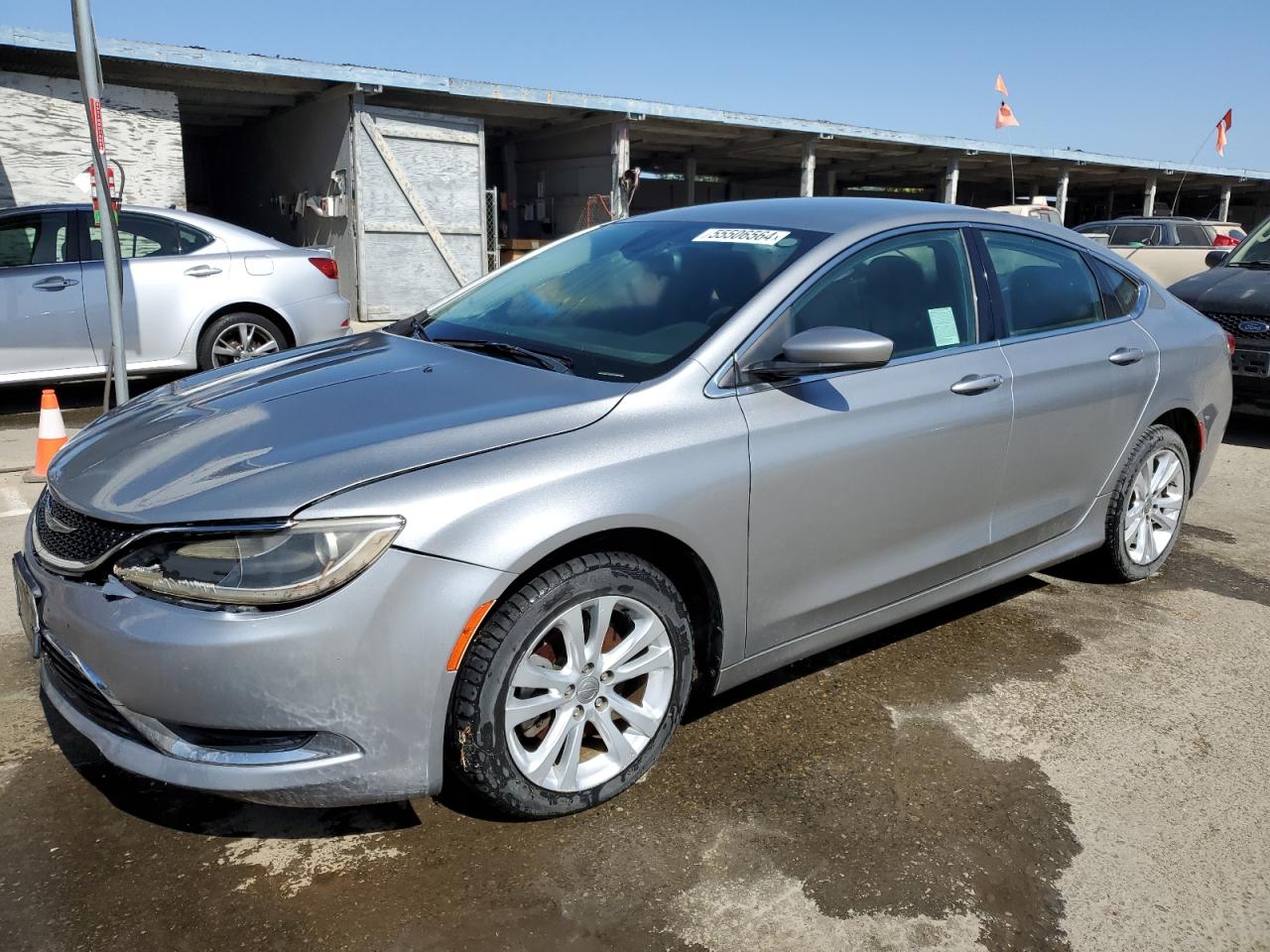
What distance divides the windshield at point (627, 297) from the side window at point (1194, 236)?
15.2 meters

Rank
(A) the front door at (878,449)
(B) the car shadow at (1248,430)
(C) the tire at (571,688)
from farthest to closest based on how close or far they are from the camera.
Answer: (B) the car shadow at (1248,430), (A) the front door at (878,449), (C) the tire at (571,688)

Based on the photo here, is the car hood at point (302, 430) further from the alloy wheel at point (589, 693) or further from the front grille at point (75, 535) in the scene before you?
the alloy wheel at point (589, 693)

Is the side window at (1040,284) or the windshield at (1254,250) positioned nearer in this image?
the side window at (1040,284)

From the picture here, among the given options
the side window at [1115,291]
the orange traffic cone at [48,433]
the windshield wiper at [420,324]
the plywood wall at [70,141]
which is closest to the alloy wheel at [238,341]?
the orange traffic cone at [48,433]

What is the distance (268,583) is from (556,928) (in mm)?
984

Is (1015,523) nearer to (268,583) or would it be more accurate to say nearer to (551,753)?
(551,753)

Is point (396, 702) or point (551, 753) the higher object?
point (396, 702)

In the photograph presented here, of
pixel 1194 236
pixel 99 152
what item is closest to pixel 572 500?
pixel 99 152

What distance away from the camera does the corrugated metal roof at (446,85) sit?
10.8 metres

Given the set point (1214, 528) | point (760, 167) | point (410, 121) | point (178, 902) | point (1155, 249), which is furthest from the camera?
point (760, 167)

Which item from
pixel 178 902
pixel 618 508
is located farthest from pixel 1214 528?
pixel 178 902

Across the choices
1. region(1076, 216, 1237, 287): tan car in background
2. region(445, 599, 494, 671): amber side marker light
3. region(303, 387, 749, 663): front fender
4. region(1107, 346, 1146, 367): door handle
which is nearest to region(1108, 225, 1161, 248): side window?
region(1076, 216, 1237, 287): tan car in background

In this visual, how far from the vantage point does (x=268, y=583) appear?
2.18 meters

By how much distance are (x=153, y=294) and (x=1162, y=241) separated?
14667 millimetres
